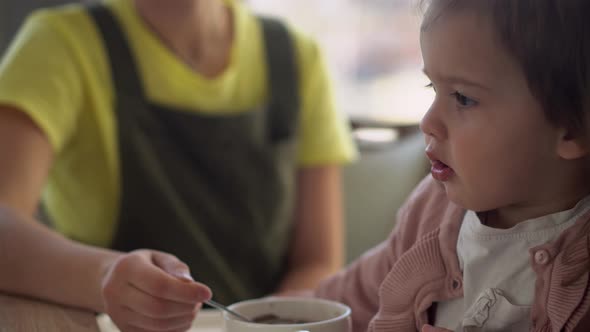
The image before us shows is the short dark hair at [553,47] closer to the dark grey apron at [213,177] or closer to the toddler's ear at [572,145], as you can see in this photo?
the toddler's ear at [572,145]

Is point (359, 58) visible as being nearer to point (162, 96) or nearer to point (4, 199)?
point (162, 96)

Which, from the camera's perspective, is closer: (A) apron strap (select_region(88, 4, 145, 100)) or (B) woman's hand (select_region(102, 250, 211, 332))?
(B) woman's hand (select_region(102, 250, 211, 332))

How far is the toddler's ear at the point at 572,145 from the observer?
67 centimetres

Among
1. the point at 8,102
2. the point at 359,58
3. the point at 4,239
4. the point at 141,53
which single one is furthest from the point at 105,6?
the point at 359,58

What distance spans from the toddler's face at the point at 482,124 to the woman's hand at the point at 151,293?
0.28m

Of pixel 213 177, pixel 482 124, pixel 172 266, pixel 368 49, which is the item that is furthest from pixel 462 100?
pixel 368 49

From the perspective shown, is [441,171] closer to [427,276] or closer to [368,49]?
[427,276]

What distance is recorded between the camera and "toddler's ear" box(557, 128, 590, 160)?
672mm

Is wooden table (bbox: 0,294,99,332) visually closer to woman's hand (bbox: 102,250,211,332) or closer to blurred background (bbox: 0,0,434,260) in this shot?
woman's hand (bbox: 102,250,211,332)

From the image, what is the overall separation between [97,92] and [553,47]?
0.87m

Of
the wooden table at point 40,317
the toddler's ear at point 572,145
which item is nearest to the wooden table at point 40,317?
the wooden table at point 40,317

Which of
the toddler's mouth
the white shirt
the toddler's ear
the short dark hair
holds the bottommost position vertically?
the white shirt

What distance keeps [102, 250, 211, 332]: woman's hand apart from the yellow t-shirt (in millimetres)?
478

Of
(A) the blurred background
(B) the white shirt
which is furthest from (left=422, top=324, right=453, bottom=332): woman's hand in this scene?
(A) the blurred background
